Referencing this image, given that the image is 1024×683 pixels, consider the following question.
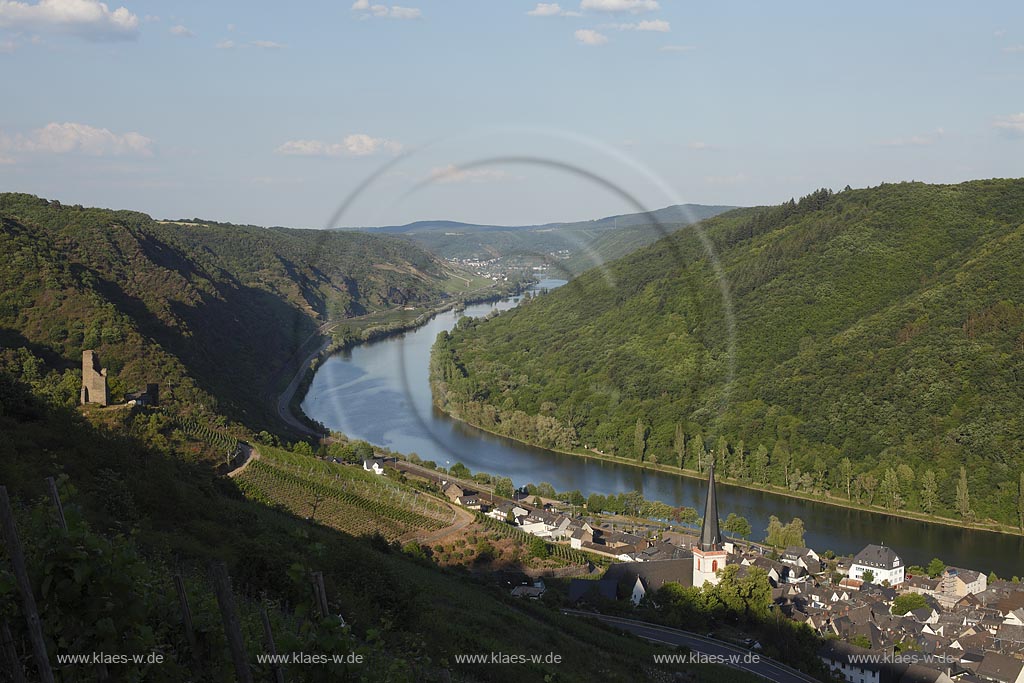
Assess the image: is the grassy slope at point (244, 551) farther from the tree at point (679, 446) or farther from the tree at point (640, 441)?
the tree at point (679, 446)

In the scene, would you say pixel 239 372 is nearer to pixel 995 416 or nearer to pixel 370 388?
pixel 370 388

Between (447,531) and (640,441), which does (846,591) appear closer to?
(447,531)

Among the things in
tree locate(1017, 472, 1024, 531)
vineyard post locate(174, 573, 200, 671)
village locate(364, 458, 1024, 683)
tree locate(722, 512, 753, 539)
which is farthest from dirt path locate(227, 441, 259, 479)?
tree locate(1017, 472, 1024, 531)

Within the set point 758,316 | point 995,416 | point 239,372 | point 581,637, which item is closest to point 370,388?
point 239,372

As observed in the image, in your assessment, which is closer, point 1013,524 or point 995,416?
point 1013,524

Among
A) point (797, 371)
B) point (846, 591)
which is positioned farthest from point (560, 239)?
point (797, 371)

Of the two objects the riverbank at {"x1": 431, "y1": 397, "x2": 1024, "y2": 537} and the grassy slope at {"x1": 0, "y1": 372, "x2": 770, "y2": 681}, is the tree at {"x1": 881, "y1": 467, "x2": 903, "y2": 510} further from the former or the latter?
the grassy slope at {"x1": 0, "y1": 372, "x2": 770, "y2": 681}
